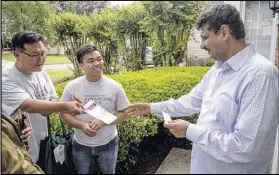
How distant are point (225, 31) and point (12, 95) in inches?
45.9

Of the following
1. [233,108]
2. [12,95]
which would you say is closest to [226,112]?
[233,108]

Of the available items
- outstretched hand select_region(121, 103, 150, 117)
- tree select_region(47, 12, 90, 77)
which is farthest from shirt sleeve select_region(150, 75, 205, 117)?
tree select_region(47, 12, 90, 77)

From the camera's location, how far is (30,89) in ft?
5.47

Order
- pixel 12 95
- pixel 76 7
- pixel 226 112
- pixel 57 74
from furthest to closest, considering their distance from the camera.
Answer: pixel 76 7 → pixel 57 74 → pixel 12 95 → pixel 226 112

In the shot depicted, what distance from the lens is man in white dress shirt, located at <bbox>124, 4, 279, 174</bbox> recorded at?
990 mm

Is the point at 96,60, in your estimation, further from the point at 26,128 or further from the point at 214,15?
the point at 214,15

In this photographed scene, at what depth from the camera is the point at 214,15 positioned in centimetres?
118

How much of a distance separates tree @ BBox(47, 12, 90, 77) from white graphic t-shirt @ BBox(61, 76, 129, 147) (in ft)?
15.7

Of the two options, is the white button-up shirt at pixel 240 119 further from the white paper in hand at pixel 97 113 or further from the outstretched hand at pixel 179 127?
the white paper in hand at pixel 97 113

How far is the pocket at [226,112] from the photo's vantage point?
3.55 feet

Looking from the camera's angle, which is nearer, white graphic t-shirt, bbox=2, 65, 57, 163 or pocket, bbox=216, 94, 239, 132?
pocket, bbox=216, 94, 239, 132

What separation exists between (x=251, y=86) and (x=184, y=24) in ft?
20.7

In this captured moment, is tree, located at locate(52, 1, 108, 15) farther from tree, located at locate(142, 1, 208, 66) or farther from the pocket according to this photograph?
the pocket

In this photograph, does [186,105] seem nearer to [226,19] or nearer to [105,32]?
[226,19]
